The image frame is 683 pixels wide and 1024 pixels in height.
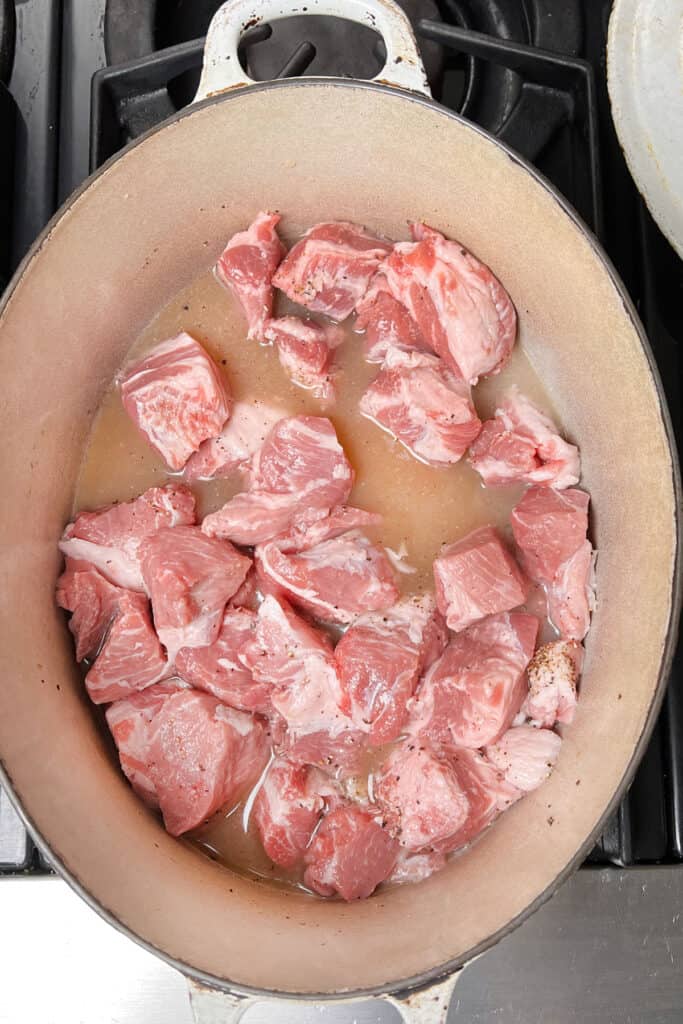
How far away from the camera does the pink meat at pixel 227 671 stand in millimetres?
1469

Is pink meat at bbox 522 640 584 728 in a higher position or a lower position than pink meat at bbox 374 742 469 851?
higher

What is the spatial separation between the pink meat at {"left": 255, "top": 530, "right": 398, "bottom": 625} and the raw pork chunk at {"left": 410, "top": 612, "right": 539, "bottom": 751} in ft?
0.49

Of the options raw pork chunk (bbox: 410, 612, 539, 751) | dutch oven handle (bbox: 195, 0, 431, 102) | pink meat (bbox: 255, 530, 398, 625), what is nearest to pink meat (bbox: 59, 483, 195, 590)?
pink meat (bbox: 255, 530, 398, 625)

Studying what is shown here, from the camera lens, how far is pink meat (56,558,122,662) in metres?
1.46

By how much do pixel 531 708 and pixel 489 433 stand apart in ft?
1.52

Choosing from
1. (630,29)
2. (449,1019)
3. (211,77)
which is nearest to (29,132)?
(211,77)

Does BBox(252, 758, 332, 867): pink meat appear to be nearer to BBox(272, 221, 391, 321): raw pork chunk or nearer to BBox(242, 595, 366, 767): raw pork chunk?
BBox(242, 595, 366, 767): raw pork chunk

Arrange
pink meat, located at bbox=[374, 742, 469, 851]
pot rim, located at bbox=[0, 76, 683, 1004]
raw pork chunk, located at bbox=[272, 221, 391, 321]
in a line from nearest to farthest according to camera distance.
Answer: pot rim, located at bbox=[0, 76, 683, 1004], pink meat, located at bbox=[374, 742, 469, 851], raw pork chunk, located at bbox=[272, 221, 391, 321]

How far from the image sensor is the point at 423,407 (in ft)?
4.73

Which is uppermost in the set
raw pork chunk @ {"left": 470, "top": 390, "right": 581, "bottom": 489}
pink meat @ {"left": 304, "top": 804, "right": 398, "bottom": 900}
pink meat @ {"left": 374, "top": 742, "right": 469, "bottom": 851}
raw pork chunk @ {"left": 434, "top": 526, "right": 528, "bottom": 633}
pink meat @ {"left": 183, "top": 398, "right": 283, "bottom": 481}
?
pink meat @ {"left": 183, "top": 398, "right": 283, "bottom": 481}

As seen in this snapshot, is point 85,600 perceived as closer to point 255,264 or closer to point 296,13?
point 255,264

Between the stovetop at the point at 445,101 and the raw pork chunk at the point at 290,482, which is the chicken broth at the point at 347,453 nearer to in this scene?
the raw pork chunk at the point at 290,482

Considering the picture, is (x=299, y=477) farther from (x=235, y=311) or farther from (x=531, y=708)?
(x=531, y=708)

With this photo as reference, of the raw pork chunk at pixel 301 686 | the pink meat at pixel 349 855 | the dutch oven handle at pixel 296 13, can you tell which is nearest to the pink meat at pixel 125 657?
the raw pork chunk at pixel 301 686
